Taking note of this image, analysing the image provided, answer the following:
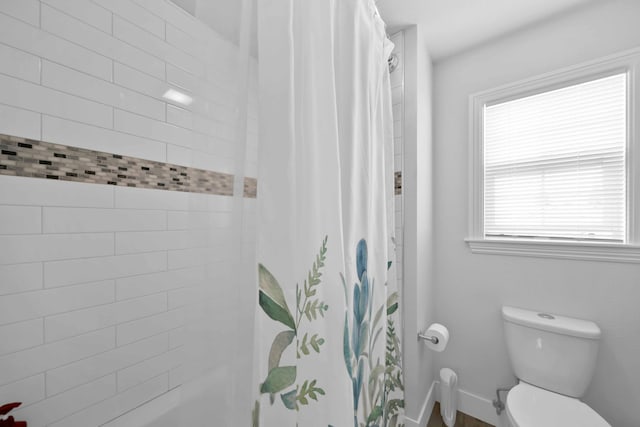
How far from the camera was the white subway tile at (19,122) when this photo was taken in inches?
31.9

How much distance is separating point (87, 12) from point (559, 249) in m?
2.43

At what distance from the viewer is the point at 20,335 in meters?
0.84

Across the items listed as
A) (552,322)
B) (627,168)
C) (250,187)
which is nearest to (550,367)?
(552,322)

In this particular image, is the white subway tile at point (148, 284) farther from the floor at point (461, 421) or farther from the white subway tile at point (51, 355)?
the floor at point (461, 421)

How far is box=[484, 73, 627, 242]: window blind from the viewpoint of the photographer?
4.59ft

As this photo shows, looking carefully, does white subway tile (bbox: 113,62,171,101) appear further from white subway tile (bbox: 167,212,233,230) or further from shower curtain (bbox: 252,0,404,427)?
white subway tile (bbox: 167,212,233,230)

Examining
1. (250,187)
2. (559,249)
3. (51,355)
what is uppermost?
(250,187)

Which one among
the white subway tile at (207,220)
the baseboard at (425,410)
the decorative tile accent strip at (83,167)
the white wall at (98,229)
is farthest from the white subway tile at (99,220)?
the baseboard at (425,410)

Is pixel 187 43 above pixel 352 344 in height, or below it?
above

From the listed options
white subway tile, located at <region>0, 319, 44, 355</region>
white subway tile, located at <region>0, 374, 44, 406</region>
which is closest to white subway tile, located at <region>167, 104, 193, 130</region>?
white subway tile, located at <region>0, 319, 44, 355</region>

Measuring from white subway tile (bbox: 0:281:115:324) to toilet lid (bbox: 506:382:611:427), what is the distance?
1.75m

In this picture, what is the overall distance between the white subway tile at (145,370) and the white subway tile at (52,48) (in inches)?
43.8

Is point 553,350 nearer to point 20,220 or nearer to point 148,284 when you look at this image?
point 148,284

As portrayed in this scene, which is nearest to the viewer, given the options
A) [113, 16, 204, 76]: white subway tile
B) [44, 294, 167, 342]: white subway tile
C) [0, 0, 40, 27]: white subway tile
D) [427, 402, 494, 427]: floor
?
[0, 0, 40, 27]: white subway tile
